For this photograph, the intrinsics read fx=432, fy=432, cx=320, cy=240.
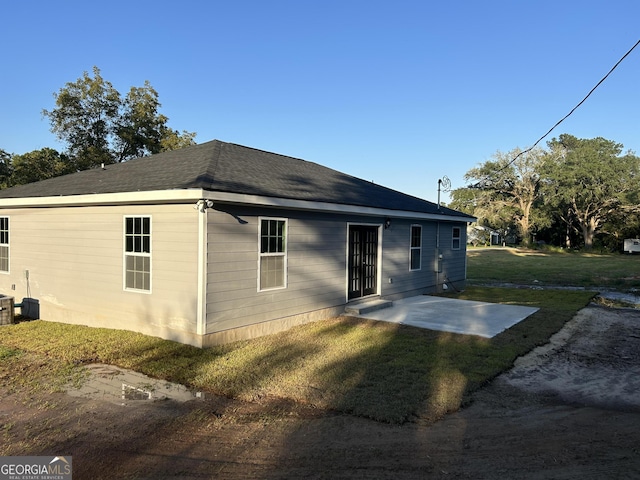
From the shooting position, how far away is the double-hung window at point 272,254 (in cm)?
780

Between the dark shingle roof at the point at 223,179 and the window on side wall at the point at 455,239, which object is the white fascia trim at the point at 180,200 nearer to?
the dark shingle roof at the point at 223,179

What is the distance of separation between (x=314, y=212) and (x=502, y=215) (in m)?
42.5

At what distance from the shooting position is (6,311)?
28.3 ft

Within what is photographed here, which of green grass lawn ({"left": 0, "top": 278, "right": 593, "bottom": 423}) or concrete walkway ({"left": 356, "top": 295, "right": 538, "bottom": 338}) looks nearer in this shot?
green grass lawn ({"left": 0, "top": 278, "right": 593, "bottom": 423})

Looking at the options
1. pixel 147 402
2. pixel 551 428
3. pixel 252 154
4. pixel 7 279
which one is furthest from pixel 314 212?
pixel 7 279

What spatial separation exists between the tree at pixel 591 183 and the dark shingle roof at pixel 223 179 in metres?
36.0

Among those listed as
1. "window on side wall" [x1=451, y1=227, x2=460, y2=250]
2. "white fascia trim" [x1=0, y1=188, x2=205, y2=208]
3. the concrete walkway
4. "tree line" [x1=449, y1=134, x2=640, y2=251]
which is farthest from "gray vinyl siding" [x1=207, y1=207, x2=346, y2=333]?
"tree line" [x1=449, y1=134, x2=640, y2=251]

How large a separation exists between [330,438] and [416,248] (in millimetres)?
9496

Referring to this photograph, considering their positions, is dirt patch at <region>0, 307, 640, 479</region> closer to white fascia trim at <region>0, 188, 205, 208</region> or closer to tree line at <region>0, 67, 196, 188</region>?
white fascia trim at <region>0, 188, 205, 208</region>

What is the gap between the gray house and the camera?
6918mm

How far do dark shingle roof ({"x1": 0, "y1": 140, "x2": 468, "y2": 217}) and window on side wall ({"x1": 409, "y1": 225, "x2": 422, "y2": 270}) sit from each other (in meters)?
0.65

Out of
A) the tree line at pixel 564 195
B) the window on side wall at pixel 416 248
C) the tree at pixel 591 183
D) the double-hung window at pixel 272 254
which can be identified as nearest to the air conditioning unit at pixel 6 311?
the double-hung window at pixel 272 254

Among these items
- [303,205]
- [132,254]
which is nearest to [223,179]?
[303,205]

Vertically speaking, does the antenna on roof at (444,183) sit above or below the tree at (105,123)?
below
